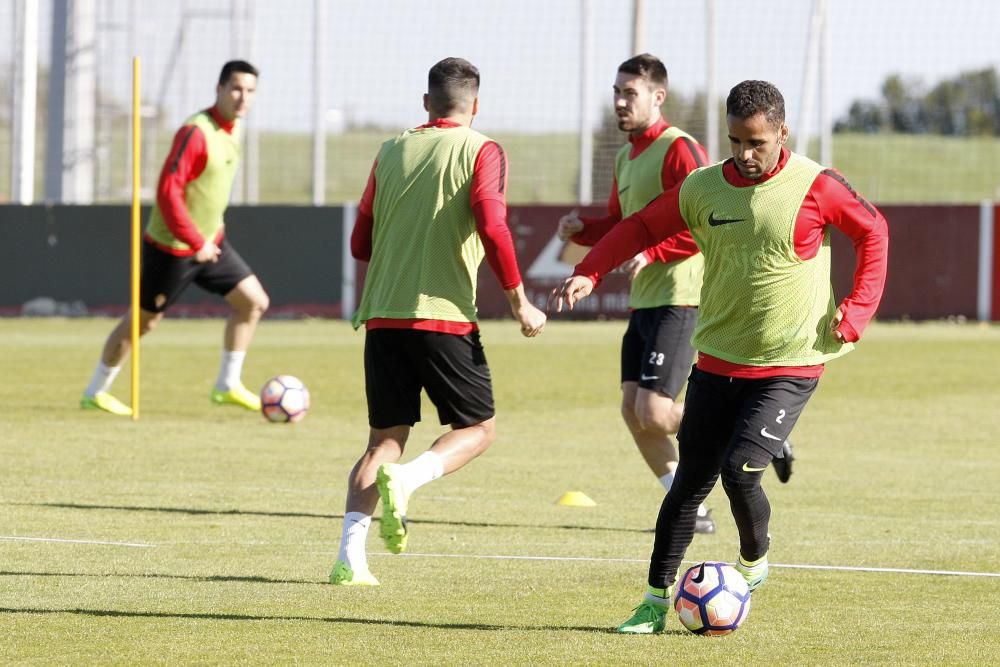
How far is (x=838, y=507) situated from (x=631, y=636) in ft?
11.5

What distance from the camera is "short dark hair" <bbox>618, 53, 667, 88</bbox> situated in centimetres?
A: 855

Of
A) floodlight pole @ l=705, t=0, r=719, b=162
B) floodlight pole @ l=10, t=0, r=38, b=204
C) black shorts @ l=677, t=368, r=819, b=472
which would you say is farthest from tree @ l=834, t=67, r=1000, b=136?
black shorts @ l=677, t=368, r=819, b=472

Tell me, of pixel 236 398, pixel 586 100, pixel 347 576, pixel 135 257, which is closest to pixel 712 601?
pixel 347 576

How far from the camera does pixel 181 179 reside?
1230 centimetres

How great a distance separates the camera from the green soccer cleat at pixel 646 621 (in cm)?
611

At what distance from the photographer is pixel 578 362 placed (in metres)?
18.6

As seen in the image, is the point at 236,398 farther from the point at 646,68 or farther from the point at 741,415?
the point at 741,415

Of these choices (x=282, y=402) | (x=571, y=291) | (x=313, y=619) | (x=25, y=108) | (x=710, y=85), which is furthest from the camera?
(x=710, y=85)

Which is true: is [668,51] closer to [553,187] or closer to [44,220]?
[44,220]

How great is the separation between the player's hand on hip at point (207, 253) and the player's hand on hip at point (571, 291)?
21.8 feet

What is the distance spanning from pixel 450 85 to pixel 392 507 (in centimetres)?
178

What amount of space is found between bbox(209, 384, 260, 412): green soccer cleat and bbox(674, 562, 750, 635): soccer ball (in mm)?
7575

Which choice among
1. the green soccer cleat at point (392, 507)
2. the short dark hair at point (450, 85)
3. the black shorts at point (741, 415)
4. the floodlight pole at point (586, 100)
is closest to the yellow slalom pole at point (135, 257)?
the short dark hair at point (450, 85)

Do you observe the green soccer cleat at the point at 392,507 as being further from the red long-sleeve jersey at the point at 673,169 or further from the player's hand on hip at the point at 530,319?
the red long-sleeve jersey at the point at 673,169
